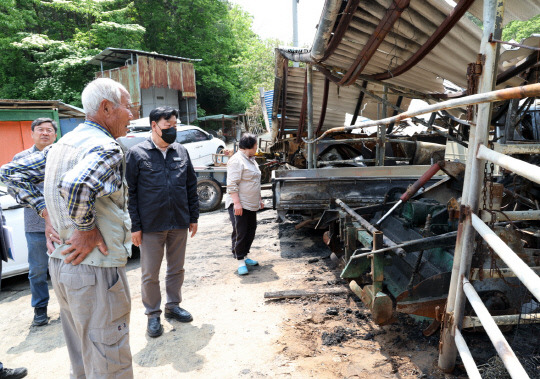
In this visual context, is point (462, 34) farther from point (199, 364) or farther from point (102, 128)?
point (199, 364)

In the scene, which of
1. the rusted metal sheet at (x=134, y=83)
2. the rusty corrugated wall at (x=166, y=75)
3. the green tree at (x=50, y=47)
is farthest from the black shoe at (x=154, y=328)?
the green tree at (x=50, y=47)

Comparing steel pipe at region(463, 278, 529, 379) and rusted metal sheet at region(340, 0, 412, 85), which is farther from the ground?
rusted metal sheet at region(340, 0, 412, 85)

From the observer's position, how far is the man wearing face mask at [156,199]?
3.36 m

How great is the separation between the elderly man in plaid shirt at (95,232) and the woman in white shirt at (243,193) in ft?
8.58

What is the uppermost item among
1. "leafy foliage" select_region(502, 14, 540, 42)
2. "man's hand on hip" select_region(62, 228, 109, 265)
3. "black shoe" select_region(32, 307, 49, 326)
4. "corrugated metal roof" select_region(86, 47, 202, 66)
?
"leafy foliage" select_region(502, 14, 540, 42)

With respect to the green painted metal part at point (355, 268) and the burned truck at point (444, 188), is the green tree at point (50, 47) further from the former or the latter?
the green painted metal part at point (355, 268)

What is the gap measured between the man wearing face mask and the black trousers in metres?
1.35

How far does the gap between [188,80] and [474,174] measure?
22.5m

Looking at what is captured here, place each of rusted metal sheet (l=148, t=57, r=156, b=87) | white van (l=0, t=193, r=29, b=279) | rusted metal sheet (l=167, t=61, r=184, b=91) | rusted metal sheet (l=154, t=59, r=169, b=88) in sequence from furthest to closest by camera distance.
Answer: rusted metal sheet (l=167, t=61, r=184, b=91) → rusted metal sheet (l=154, t=59, r=169, b=88) → rusted metal sheet (l=148, t=57, r=156, b=87) → white van (l=0, t=193, r=29, b=279)

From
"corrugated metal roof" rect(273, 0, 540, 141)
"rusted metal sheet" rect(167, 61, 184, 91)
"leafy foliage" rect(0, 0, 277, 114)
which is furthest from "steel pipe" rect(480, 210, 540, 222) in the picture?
"leafy foliage" rect(0, 0, 277, 114)

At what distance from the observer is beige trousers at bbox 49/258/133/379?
6.51 feet

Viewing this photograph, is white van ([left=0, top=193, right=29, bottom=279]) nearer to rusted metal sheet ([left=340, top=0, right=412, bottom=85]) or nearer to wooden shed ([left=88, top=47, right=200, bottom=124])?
rusted metal sheet ([left=340, top=0, right=412, bottom=85])

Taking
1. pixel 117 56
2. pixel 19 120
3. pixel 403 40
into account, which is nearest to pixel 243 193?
pixel 403 40

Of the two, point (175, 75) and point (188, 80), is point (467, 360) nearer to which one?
point (175, 75)
